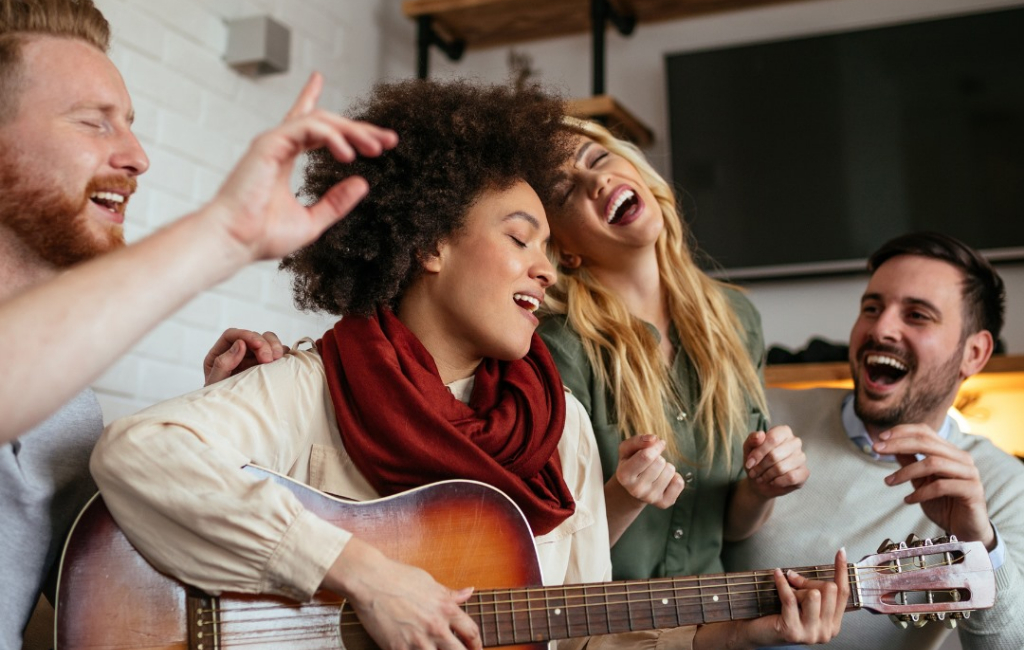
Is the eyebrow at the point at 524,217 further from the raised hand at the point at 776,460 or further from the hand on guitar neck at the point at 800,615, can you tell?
the hand on guitar neck at the point at 800,615

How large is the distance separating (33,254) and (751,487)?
121 cm

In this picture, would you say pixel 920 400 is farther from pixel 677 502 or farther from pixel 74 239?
pixel 74 239

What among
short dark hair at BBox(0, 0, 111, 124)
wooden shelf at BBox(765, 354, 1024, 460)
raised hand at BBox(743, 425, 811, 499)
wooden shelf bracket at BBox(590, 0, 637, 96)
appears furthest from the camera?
wooden shelf bracket at BBox(590, 0, 637, 96)

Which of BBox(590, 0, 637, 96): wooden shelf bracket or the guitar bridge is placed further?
BBox(590, 0, 637, 96): wooden shelf bracket

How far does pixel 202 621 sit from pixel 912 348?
5.01ft

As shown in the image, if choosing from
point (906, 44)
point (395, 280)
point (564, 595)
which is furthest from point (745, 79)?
point (564, 595)

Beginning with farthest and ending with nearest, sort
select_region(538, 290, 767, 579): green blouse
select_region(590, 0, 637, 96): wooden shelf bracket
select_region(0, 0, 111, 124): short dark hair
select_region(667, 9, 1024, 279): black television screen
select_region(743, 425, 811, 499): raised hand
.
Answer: select_region(590, 0, 637, 96): wooden shelf bracket → select_region(667, 9, 1024, 279): black television screen → select_region(538, 290, 767, 579): green blouse → select_region(743, 425, 811, 499): raised hand → select_region(0, 0, 111, 124): short dark hair

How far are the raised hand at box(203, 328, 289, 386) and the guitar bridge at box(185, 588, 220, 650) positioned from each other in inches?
14.9

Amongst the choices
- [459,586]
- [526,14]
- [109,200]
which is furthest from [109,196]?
[526,14]

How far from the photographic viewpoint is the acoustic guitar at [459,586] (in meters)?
1.20

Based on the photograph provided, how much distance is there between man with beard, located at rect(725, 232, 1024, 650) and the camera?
1.87m

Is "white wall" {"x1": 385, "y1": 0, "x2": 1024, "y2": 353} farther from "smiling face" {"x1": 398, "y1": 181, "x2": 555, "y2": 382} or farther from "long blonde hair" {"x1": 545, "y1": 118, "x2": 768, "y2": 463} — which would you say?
"smiling face" {"x1": 398, "y1": 181, "x2": 555, "y2": 382}

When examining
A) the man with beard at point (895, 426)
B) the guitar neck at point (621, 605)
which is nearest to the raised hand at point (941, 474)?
the man with beard at point (895, 426)

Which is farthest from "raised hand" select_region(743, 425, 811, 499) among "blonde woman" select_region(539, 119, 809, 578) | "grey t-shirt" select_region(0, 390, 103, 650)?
"grey t-shirt" select_region(0, 390, 103, 650)
